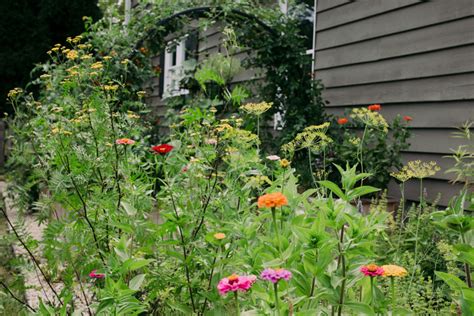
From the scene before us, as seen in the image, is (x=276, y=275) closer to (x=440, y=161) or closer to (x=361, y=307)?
(x=361, y=307)

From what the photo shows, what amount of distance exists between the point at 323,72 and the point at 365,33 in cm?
77

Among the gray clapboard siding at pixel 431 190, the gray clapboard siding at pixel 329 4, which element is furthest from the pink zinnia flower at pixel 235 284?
the gray clapboard siding at pixel 329 4

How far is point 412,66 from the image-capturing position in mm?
4715

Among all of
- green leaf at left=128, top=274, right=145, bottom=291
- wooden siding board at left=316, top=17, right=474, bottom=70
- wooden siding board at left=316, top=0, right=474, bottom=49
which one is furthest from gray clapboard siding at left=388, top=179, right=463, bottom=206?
green leaf at left=128, top=274, right=145, bottom=291

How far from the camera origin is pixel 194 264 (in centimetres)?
220

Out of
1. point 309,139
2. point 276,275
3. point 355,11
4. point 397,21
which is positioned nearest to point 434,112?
point 397,21

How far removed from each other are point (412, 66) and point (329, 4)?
1.44 metres

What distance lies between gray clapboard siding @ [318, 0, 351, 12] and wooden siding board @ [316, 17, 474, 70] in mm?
408

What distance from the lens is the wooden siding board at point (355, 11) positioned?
195 inches

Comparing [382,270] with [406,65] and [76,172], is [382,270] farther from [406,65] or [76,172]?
[406,65]

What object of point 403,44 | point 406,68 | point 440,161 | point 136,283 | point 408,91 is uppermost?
point 403,44

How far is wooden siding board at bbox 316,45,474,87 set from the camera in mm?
4223

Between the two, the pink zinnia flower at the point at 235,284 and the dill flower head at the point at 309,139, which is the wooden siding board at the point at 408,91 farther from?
the pink zinnia flower at the point at 235,284

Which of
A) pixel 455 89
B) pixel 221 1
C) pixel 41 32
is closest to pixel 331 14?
pixel 221 1
